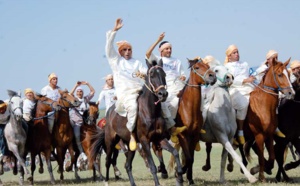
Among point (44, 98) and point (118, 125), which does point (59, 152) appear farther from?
point (118, 125)

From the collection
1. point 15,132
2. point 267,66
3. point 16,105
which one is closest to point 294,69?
point 267,66

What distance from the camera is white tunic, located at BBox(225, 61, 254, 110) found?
45.6 feet

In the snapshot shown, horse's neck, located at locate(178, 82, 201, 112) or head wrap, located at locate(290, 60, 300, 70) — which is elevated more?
head wrap, located at locate(290, 60, 300, 70)

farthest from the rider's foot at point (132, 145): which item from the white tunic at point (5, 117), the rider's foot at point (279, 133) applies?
the white tunic at point (5, 117)

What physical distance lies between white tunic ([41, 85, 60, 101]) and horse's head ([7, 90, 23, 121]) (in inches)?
56.7

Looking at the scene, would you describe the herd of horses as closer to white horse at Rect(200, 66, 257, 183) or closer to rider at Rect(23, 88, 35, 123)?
white horse at Rect(200, 66, 257, 183)

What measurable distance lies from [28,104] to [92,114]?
7.80 feet

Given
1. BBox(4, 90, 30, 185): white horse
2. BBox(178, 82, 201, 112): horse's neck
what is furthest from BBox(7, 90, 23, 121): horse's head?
BBox(178, 82, 201, 112): horse's neck

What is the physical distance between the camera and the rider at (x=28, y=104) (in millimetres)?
16547

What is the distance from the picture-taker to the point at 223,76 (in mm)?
13008

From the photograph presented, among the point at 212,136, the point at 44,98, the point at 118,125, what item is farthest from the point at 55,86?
the point at 212,136

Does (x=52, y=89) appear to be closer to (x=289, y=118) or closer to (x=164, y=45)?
(x=164, y=45)

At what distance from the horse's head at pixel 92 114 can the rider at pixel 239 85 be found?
5.67 m

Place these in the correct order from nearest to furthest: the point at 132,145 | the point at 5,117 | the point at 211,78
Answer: the point at 132,145
the point at 211,78
the point at 5,117
